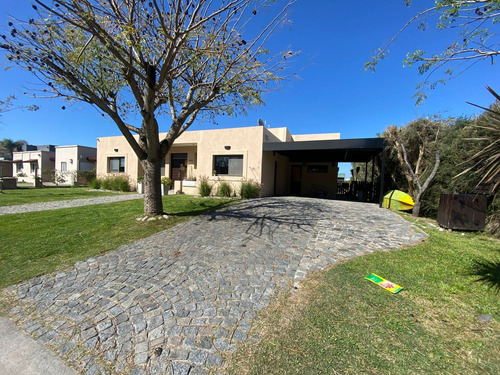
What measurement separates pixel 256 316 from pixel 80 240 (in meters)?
4.77

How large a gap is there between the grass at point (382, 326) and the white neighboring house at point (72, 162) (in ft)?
88.3

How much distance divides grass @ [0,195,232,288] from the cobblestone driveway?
0.47m

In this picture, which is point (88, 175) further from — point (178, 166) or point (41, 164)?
point (41, 164)

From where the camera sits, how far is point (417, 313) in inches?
102

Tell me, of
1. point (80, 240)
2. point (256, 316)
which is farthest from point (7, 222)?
point (256, 316)

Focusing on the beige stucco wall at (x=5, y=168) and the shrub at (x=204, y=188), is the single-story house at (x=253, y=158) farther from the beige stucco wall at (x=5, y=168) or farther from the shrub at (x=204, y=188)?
the beige stucco wall at (x=5, y=168)

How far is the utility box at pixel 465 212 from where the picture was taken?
262 inches

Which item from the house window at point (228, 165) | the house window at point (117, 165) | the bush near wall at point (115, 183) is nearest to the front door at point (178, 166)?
the bush near wall at point (115, 183)

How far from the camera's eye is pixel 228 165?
13109 millimetres

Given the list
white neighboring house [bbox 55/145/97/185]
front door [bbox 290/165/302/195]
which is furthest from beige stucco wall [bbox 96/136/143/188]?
front door [bbox 290/165/302/195]

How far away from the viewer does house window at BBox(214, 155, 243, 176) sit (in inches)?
504

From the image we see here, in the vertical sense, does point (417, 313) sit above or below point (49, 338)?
above

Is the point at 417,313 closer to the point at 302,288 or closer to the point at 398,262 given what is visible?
the point at 302,288

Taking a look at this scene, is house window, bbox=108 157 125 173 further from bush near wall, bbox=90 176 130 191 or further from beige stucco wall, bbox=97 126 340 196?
bush near wall, bbox=90 176 130 191
